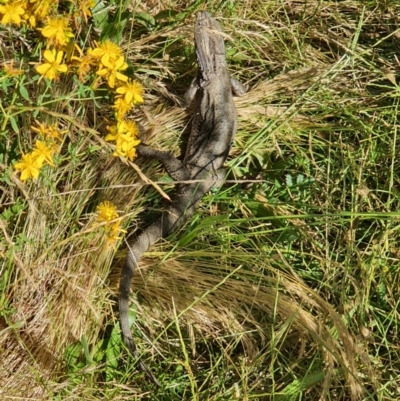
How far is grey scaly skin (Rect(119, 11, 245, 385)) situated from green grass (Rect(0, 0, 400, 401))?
3.4 inches

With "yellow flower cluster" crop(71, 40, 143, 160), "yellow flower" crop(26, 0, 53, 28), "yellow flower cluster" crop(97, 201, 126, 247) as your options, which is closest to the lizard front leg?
"yellow flower cluster" crop(71, 40, 143, 160)

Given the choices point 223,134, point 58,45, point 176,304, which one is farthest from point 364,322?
point 58,45

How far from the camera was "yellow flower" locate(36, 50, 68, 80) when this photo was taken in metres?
2.76

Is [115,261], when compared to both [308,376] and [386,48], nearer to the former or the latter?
[308,376]

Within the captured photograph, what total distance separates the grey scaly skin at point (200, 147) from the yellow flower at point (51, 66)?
93 centimetres

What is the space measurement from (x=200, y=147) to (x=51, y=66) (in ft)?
3.74

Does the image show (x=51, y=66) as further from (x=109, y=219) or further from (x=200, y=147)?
(x=200, y=147)

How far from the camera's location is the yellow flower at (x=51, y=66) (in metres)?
2.76

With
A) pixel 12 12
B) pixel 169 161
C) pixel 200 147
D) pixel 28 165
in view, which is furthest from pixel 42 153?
pixel 200 147

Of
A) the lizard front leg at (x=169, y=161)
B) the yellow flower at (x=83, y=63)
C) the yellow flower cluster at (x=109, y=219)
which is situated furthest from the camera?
the lizard front leg at (x=169, y=161)

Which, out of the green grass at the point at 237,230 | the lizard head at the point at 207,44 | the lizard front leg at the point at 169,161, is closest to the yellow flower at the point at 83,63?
the green grass at the point at 237,230

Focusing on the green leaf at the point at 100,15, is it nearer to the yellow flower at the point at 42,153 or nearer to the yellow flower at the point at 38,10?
the yellow flower at the point at 38,10

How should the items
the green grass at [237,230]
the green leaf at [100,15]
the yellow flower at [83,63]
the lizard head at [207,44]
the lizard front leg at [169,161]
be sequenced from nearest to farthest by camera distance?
the yellow flower at [83,63], the green grass at [237,230], the green leaf at [100,15], the lizard front leg at [169,161], the lizard head at [207,44]

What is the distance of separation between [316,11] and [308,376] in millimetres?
2154
